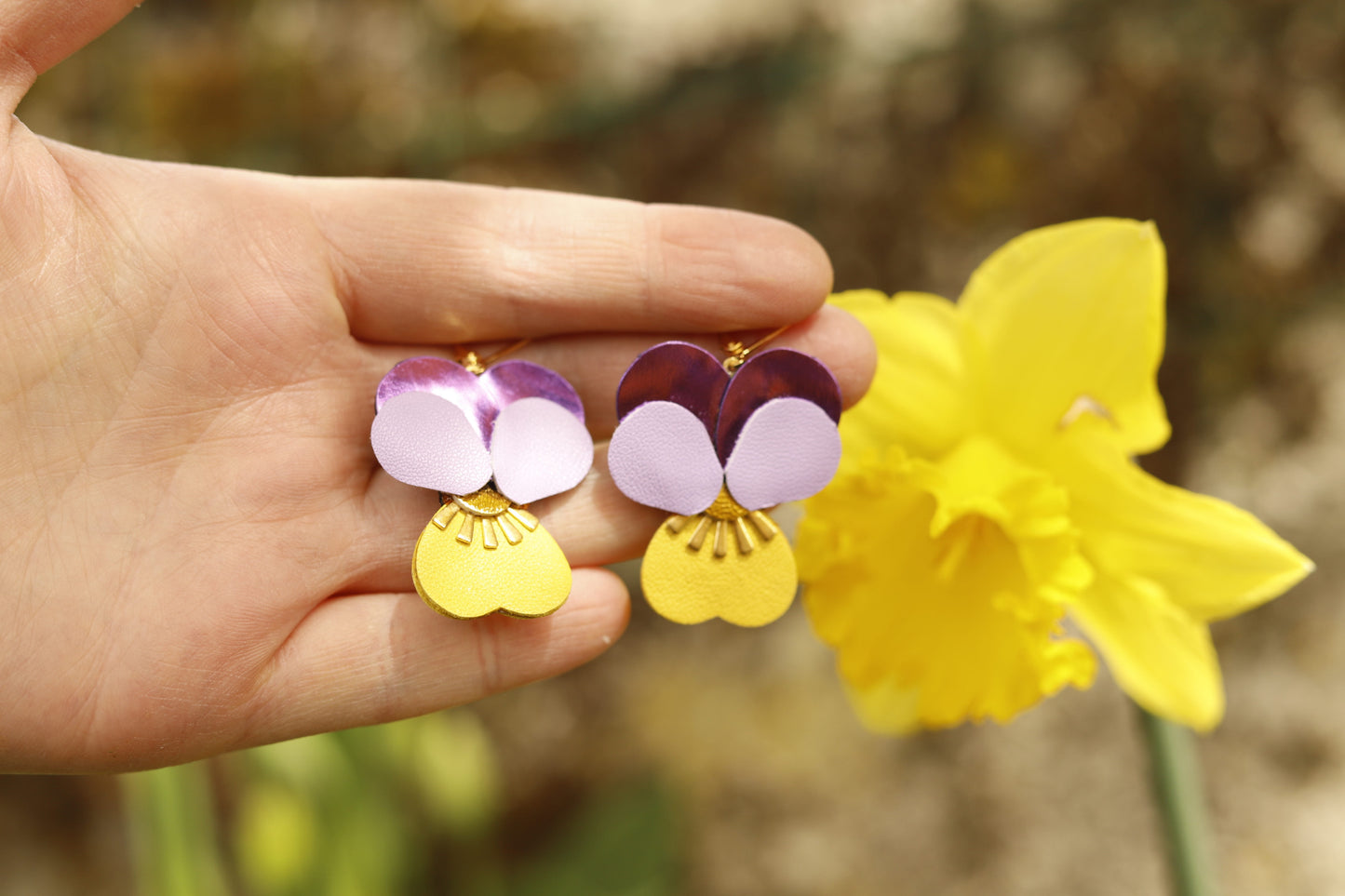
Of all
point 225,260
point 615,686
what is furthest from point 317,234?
point 615,686

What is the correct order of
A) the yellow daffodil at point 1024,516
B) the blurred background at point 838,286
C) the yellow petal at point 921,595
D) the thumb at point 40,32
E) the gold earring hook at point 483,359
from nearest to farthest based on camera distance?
1. the thumb at point 40,32
2. the yellow daffodil at point 1024,516
3. the yellow petal at point 921,595
4. the gold earring hook at point 483,359
5. the blurred background at point 838,286

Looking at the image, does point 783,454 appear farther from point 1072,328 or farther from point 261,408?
point 261,408

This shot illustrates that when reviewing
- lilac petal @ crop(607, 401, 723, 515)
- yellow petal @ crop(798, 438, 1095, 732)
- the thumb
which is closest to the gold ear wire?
lilac petal @ crop(607, 401, 723, 515)

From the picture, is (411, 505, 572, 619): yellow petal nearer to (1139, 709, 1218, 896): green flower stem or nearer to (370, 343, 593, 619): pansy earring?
(370, 343, 593, 619): pansy earring

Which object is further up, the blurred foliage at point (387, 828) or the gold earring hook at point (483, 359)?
the gold earring hook at point (483, 359)

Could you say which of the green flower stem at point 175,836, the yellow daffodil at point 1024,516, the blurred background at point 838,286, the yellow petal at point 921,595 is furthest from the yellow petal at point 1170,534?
the green flower stem at point 175,836

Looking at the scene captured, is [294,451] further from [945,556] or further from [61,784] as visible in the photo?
[61,784]

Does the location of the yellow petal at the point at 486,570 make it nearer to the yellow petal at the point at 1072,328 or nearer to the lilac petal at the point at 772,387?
the lilac petal at the point at 772,387
